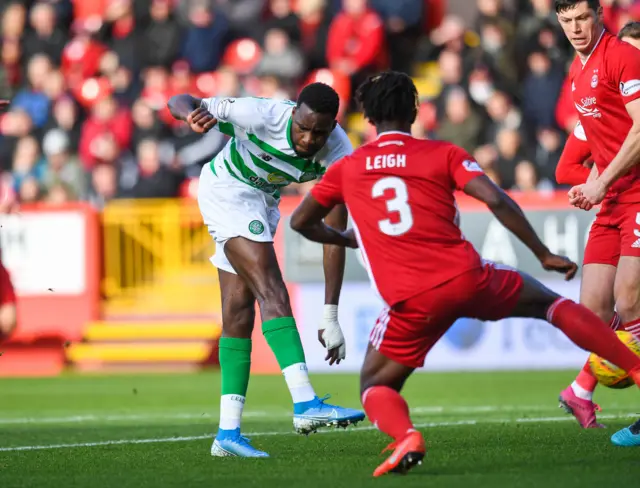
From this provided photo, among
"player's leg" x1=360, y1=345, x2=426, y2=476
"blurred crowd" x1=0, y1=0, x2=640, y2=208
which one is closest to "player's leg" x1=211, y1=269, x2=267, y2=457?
"player's leg" x1=360, y1=345, x2=426, y2=476

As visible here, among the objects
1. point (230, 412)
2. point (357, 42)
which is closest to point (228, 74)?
point (357, 42)

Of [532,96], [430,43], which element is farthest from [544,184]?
[430,43]

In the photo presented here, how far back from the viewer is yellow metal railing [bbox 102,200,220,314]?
16812mm

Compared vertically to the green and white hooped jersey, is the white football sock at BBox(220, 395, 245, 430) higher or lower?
lower

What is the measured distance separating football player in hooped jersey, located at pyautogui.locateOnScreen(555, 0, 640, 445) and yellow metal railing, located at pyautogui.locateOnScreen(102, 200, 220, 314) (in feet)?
30.3

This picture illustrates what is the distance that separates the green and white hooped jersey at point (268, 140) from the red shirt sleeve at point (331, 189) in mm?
1117

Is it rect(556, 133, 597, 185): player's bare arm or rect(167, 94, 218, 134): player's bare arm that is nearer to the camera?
rect(167, 94, 218, 134): player's bare arm

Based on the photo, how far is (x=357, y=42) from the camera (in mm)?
18297

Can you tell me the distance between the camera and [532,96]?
1692 centimetres

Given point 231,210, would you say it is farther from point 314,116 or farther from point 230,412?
point 230,412

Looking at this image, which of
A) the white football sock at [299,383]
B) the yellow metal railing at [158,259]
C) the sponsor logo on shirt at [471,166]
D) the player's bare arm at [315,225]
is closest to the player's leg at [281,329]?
the white football sock at [299,383]

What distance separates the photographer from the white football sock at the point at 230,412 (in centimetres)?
774

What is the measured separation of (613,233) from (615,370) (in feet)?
2.73

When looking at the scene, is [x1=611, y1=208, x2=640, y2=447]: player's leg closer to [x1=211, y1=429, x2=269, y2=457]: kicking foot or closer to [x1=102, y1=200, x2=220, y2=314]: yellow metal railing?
[x1=211, y1=429, x2=269, y2=457]: kicking foot
